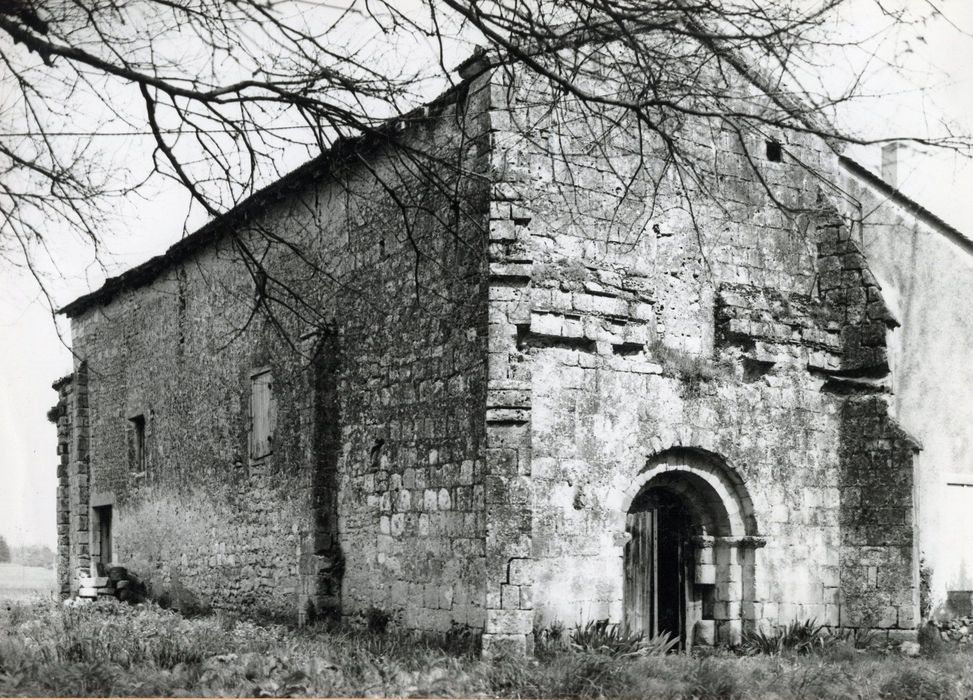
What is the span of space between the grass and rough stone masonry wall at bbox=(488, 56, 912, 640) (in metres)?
0.74

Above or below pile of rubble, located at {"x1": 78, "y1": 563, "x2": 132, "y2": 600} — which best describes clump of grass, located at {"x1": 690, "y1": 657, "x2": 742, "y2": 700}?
above

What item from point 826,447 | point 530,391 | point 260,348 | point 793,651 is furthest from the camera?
point 260,348

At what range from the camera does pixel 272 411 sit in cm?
1434

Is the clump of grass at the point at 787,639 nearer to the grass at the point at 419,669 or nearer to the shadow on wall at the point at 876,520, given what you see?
the grass at the point at 419,669

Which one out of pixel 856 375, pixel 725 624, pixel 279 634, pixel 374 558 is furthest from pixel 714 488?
pixel 279 634

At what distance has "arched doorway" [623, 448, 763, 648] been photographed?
1097cm

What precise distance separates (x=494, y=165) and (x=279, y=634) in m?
5.63

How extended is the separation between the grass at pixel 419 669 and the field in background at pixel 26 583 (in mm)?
2540

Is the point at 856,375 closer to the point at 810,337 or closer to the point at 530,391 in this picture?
the point at 810,337

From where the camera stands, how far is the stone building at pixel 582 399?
10000 millimetres

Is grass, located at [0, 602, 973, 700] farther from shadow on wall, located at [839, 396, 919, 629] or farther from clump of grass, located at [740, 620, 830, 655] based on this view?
shadow on wall, located at [839, 396, 919, 629]

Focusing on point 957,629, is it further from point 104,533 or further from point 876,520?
point 104,533

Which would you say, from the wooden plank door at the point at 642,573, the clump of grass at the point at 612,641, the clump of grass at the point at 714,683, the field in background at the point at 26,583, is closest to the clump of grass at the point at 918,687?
the clump of grass at the point at 714,683

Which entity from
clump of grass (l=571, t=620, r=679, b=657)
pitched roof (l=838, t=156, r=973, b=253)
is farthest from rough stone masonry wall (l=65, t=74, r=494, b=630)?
pitched roof (l=838, t=156, r=973, b=253)
